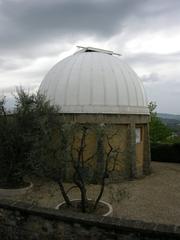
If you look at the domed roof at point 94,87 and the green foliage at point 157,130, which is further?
the green foliage at point 157,130

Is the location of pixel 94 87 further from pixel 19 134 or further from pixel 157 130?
pixel 157 130

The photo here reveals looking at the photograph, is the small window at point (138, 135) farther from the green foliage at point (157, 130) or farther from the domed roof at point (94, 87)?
the green foliage at point (157, 130)

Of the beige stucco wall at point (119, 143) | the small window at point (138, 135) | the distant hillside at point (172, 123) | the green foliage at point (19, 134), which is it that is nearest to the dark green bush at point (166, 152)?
the small window at point (138, 135)

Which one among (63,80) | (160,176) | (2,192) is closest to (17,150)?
(2,192)

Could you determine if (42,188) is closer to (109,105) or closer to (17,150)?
(17,150)

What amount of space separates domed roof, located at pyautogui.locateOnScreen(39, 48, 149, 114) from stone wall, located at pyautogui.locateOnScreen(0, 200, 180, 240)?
8.42 meters

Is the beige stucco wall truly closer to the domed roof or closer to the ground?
the domed roof

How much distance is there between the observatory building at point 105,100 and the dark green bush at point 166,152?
5.65 metres

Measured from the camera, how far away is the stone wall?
15.1ft

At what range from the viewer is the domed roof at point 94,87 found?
45.2ft

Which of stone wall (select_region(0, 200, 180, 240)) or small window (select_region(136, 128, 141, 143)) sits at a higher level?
small window (select_region(136, 128, 141, 143))

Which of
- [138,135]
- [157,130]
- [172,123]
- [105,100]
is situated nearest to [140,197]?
[105,100]

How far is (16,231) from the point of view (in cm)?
554

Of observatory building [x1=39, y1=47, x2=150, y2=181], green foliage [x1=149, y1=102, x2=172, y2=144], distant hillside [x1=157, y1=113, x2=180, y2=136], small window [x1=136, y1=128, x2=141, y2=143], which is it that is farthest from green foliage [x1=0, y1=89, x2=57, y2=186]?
distant hillside [x1=157, y1=113, x2=180, y2=136]
